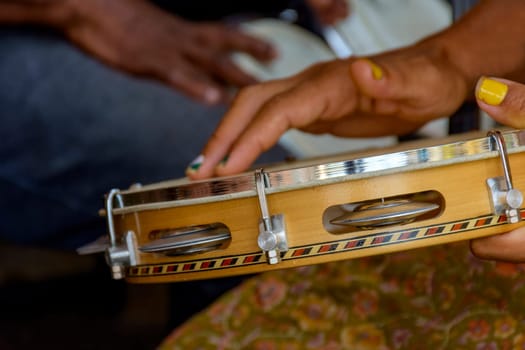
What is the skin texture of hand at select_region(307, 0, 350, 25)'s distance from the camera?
132cm

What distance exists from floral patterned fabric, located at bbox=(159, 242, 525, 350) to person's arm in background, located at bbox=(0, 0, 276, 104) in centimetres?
57

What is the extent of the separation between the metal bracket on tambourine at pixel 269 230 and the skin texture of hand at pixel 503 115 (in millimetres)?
168

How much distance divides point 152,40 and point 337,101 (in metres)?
0.60

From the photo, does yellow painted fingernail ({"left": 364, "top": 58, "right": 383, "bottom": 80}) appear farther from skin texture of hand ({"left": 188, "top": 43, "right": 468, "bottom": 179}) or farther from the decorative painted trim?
the decorative painted trim

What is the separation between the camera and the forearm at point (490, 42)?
88 cm

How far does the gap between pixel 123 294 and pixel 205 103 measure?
2.17ft

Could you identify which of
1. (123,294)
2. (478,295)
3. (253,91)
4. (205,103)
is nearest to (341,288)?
(478,295)

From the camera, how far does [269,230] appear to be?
577 millimetres

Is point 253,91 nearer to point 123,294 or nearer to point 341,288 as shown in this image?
point 341,288

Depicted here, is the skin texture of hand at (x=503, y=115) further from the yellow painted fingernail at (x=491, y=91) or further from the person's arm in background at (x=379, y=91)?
the person's arm in background at (x=379, y=91)

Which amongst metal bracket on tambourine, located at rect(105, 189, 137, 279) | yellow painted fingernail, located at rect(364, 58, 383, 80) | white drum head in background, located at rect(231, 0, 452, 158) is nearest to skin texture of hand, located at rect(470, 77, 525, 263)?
yellow painted fingernail, located at rect(364, 58, 383, 80)

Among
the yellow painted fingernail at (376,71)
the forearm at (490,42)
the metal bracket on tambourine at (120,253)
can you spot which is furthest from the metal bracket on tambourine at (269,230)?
the forearm at (490,42)

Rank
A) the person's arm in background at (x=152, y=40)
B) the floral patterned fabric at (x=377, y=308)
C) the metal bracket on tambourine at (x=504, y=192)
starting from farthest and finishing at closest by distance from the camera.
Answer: the person's arm in background at (x=152, y=40)
the floral patterned fabric at (x=377, y=308)
the metal bracket on tambourine at (x=504, y=192)

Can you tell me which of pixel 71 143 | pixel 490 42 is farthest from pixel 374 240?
pixel 71 143
